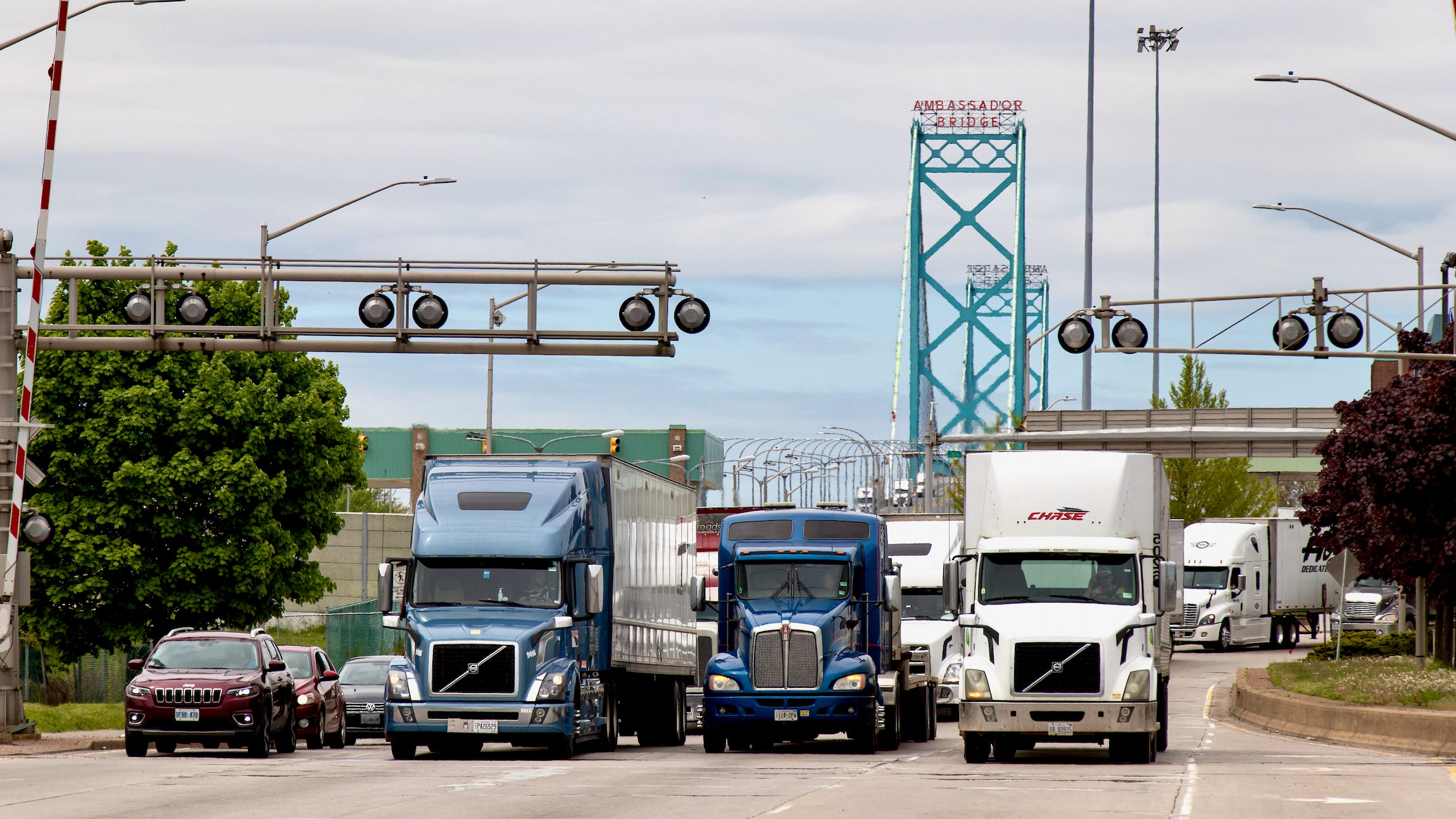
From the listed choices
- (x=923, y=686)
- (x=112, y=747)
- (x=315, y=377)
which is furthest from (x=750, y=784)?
(x=315, y=377)

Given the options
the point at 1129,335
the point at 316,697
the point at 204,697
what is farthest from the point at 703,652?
the point at 204,697

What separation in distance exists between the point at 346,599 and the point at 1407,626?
37428 millimetres

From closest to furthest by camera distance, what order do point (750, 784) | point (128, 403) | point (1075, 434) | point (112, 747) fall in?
1. point (750, 784)
2. point (112, 747)
3. point (128, 403)
4. point (1075, 434)

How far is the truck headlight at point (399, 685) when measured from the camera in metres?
24.2

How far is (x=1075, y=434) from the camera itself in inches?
2415

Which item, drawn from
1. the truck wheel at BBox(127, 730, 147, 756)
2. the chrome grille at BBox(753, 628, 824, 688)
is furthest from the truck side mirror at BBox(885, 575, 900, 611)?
the truck wheel at BBox(127, 730, 147, 756)

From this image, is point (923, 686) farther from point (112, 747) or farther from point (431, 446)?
point (431, 446)

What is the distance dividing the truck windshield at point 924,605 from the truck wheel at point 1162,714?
10.8m

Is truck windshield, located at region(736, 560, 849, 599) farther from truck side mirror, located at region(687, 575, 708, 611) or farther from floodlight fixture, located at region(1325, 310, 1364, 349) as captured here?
floodlight fixture, located at region(1325, 310, 1364, 349)

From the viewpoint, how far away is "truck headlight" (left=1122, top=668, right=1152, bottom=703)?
2255cm

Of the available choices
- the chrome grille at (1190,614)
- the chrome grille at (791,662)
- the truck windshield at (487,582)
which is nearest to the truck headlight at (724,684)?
the chrome grille at (791,662)

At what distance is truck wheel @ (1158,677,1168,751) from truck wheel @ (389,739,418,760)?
9378 mm

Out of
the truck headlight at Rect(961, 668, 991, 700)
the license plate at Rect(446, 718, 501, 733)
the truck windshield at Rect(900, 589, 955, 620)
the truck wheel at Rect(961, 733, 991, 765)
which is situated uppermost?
the truck windshield at Rect(900, 589, 955, 620)

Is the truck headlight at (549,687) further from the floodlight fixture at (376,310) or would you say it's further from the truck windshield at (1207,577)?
the truck windshield at (1207,577)
